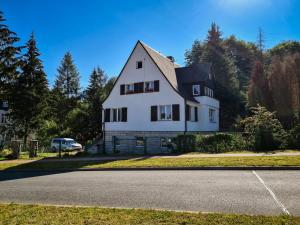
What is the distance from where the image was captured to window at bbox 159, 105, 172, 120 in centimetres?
2824

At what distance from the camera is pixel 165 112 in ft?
93.6

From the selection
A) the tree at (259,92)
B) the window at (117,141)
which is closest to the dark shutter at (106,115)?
the window at (117,141)

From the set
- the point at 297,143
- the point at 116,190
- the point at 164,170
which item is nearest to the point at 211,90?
the point at 297,143

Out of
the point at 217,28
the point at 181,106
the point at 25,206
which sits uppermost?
the point at 217,28

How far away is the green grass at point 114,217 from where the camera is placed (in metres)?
5.65

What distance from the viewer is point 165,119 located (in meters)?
28.3

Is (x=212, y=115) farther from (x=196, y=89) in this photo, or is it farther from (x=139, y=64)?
(x=139, y=64)

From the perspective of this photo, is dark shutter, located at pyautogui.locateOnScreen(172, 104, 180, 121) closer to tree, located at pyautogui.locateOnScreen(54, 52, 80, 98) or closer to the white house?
the white house

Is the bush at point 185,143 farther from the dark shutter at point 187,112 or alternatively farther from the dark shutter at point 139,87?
the dark shutter at point 139,87

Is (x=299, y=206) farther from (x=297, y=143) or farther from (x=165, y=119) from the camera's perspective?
(x=165, y=119)

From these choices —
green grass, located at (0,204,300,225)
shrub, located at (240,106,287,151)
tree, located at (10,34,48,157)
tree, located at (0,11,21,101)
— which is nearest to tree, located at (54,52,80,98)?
tree, located at (10,34,48,157)

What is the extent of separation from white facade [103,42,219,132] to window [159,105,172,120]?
387 millimetres

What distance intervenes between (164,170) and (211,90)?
73.2ft

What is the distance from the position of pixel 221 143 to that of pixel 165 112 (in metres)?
8.27
